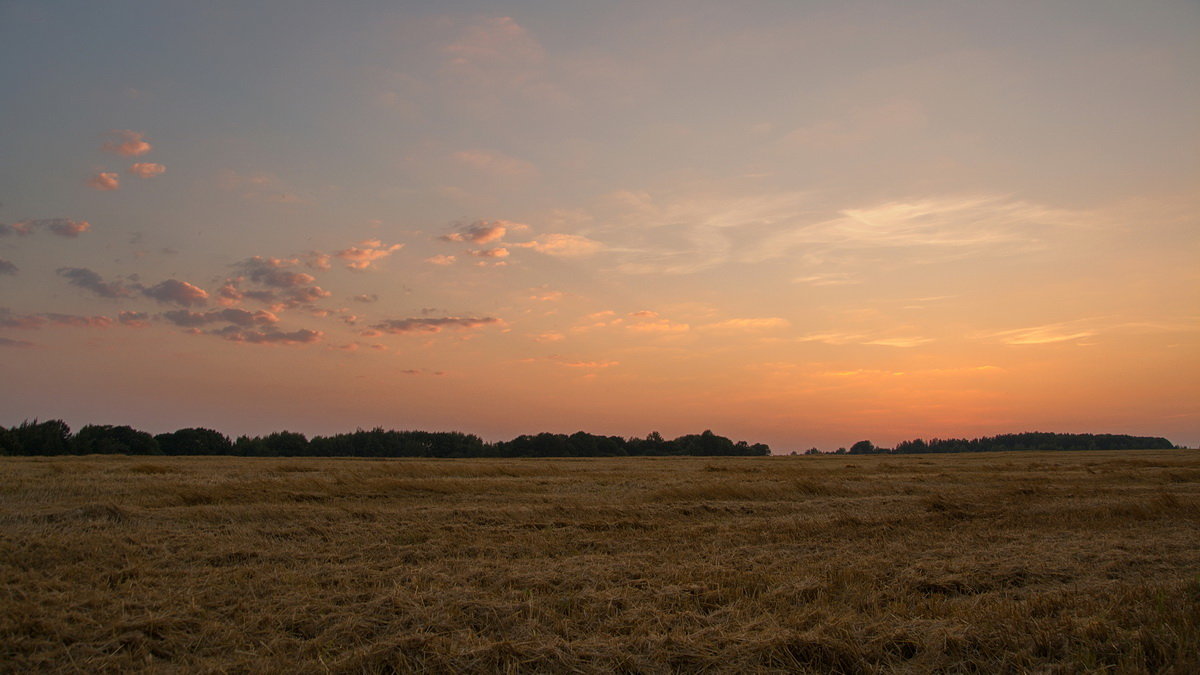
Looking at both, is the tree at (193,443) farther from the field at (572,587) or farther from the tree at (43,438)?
the field at (572,587)

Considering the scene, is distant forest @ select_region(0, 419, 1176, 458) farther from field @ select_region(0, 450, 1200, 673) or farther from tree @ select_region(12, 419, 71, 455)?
field @ select_region(0, 450, 1200, 673)

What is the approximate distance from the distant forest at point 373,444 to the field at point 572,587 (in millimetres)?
61088

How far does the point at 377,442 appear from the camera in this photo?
290 feet

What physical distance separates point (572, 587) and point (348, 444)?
86.9 metres

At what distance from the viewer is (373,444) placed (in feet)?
288

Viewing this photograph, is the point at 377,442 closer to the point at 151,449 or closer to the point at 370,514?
the point at 151,449

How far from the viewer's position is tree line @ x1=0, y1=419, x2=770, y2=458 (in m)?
63.5

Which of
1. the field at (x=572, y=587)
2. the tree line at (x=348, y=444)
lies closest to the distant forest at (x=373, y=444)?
the tree line at (x=348, y=444)

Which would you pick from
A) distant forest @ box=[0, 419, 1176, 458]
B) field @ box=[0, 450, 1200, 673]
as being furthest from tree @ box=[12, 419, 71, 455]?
field @ box=[0, 450, 1200, 673]

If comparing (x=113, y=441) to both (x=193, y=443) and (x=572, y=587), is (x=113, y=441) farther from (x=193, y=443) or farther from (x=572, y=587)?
(x=572, y=587)

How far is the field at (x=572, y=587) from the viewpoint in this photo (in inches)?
233

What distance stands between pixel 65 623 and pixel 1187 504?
22.3 meters

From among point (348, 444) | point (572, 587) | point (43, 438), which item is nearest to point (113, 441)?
point (43, 438)

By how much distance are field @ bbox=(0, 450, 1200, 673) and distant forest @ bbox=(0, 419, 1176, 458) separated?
6109cm
